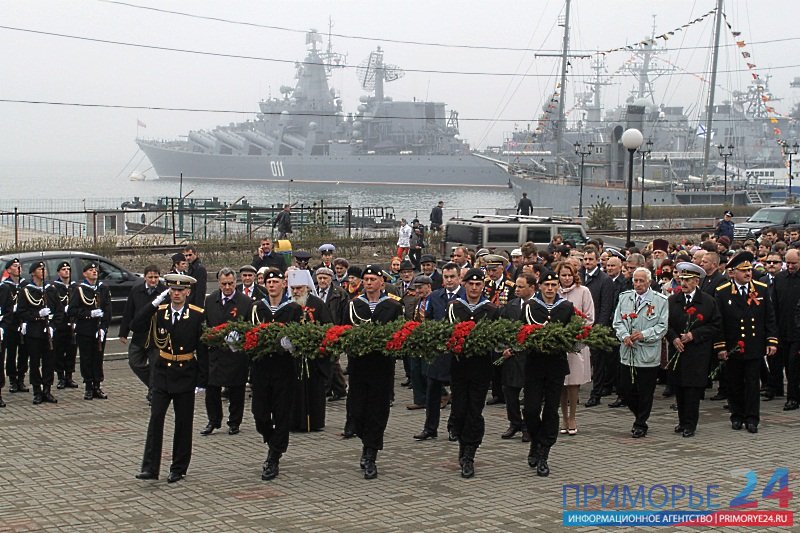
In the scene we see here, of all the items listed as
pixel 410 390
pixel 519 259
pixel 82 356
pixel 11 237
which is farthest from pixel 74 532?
pixel 11 237

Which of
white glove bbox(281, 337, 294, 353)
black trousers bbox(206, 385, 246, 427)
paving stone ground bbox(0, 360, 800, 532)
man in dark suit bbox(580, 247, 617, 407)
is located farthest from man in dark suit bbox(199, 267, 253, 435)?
man in dark suit bbox(580, 247, 617, 407)

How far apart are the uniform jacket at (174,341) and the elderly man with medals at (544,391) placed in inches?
109

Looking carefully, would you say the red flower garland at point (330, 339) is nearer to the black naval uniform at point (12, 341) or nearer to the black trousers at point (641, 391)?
the black trousers at point (641, 391)

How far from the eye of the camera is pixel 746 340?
11039 millimetres

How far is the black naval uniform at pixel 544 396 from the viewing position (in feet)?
29.5

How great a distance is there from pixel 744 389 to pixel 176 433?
6047 mm

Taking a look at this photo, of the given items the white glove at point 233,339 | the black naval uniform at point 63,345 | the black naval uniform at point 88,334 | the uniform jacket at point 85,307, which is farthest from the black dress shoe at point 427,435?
the black naval uniform at point 63,345

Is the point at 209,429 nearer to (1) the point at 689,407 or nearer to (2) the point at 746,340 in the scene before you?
(1) the point at 689,407

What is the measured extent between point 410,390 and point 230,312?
12.5ft

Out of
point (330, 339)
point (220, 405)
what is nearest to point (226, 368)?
point (220, 405)

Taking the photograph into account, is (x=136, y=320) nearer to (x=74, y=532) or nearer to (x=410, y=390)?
(x=74, y=532)

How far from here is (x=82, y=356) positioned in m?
13.0

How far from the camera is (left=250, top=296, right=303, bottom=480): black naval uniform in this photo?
8.97 meters

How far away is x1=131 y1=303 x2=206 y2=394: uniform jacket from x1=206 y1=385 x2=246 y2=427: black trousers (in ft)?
6.00
